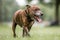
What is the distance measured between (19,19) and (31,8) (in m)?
1.20

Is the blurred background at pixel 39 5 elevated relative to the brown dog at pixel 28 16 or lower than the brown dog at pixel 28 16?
lower

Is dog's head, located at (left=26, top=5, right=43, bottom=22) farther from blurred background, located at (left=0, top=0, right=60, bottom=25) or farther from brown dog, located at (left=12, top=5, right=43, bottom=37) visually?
blurred background, located at (left=0, top=0, right=60, bottom=25)

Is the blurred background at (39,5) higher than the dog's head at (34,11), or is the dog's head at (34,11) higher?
the dog's head at (34,11)

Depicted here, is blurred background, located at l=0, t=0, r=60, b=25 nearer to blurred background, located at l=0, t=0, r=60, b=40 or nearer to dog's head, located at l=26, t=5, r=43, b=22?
blurred background, located at l=0, t=0, r=60, b=40

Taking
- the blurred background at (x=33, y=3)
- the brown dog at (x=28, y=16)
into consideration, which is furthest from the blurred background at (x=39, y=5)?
the brown dog at (x=28, y=16)

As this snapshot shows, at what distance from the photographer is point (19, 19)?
13188mm

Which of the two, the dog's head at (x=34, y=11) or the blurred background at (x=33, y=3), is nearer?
the dog's head at (x=34, y=11)

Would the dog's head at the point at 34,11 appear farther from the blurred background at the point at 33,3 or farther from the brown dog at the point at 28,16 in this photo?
the blurred background at the point at 33,3

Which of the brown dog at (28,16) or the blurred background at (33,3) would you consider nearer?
the brown dog at (28,16)

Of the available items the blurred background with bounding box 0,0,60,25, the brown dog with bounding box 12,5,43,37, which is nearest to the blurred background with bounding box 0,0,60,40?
the blurred background with bounding box 0,0,60,25

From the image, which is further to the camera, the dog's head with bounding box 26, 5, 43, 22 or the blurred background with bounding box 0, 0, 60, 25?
the blurred background with bounding box 0, 0, 60, 25

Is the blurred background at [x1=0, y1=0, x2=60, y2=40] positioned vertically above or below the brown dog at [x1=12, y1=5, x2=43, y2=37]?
below

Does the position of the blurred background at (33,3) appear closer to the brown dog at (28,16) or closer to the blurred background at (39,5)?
the blurred background at (39,5)

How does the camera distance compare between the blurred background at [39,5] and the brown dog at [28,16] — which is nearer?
the brown dog at [28,16]
